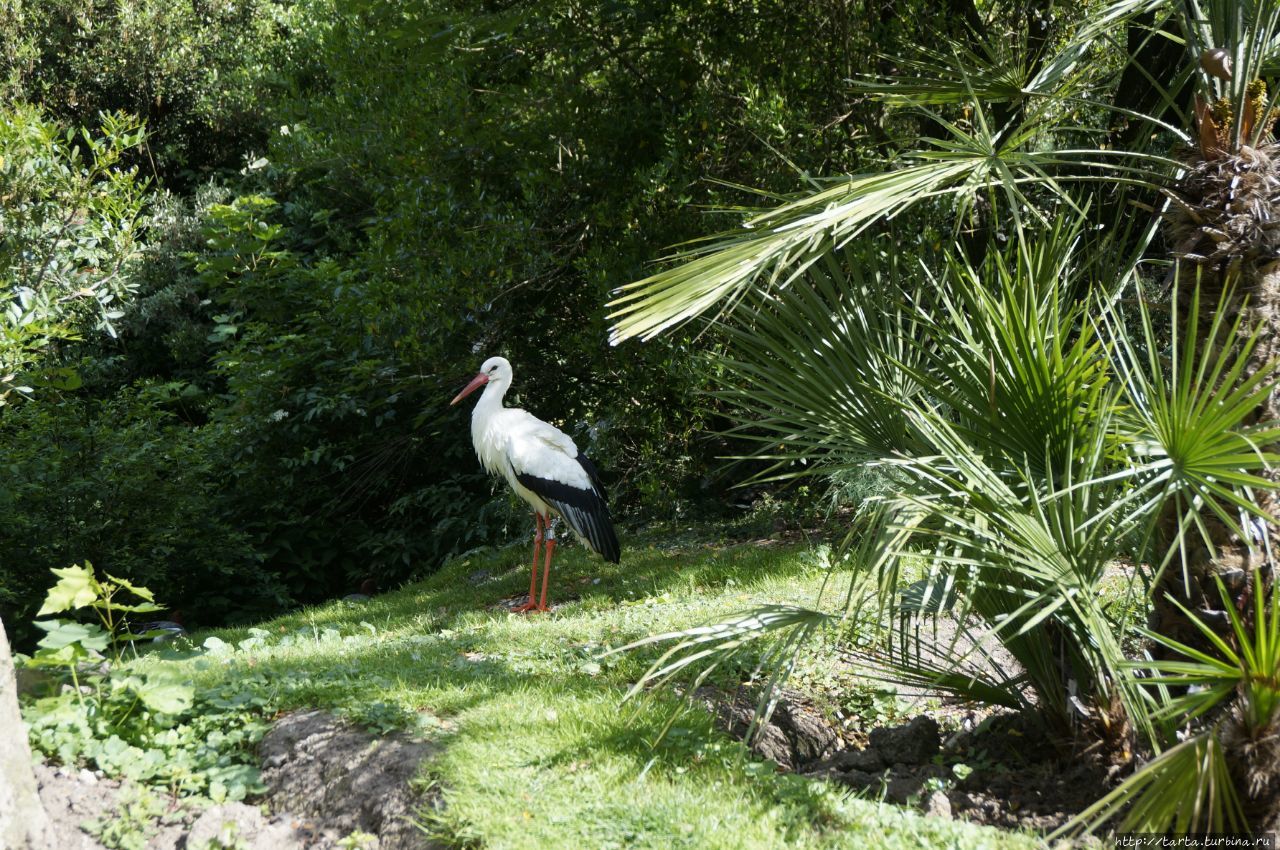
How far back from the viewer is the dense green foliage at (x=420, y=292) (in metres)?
7.96

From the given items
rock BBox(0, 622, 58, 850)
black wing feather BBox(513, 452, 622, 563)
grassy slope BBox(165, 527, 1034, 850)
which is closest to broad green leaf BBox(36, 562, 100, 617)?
rock BBox(0, 622, 58, 850)

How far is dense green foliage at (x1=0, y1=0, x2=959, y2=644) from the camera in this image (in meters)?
7.96

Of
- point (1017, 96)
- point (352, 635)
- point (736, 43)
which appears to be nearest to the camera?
point (1017, 96)

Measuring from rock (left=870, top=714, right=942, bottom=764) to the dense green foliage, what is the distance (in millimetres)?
2683

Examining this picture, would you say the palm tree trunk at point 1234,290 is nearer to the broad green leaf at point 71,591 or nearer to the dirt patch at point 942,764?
the dirt patch at point 942,764

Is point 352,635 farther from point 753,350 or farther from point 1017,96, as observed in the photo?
point 1017,96

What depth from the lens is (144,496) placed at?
31.3ft

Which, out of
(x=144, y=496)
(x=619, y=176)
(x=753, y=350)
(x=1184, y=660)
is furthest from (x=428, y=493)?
(x=1184, y=660)

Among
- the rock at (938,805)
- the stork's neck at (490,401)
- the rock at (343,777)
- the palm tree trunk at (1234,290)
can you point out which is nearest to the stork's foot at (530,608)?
the stork's neck at (490,401)

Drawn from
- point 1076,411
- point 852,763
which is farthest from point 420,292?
point 1076,411

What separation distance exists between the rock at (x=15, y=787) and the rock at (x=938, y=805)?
2766 millimetres

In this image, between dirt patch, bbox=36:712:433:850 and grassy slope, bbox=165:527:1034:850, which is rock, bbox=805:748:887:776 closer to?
grassy slope, bbox=165:527:1034:850

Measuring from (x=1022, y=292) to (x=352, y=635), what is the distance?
4716 mm

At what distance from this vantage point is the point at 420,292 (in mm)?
8703
